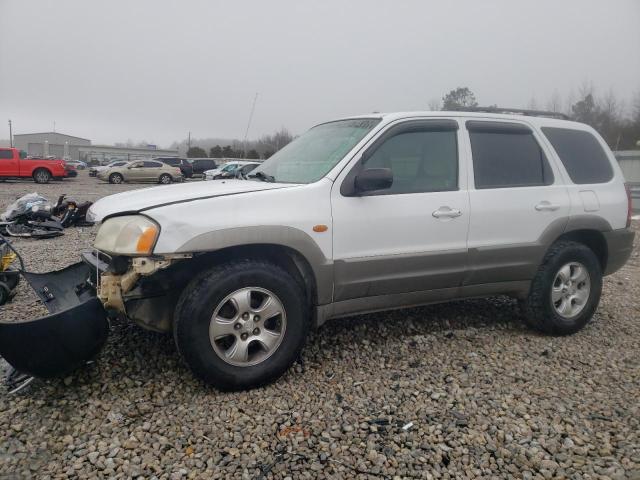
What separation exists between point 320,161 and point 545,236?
1.92m

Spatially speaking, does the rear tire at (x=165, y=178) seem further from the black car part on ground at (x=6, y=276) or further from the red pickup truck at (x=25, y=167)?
the black car part on ground at (x=6, y=276)

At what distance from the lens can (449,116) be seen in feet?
11.1

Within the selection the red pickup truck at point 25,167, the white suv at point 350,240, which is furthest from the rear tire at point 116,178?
the white suv at point 350,240

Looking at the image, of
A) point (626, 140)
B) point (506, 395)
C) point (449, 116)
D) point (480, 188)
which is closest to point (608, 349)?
point (506, 395)

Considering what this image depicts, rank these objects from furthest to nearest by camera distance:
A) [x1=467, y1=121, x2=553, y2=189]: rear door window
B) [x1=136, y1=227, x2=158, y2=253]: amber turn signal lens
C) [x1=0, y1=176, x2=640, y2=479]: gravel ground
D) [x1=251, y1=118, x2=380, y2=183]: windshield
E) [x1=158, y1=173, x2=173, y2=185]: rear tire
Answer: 1. [x1=158, y1=173, x2=173, y2=185]: rear tire
2. [x1=467, y1=121, x2=553, y2=189]: rear door window
3. [x1=251, y1=118, x2=380, y2=183]: windshield
4. [x1=136, y1=227, x2=158, y2=253]: amber turn signal lens
5. [x1=0, y1=176, x2=640, y2=479]: gravel ground

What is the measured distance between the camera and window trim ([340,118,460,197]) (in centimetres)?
285

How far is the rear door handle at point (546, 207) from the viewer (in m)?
3.49

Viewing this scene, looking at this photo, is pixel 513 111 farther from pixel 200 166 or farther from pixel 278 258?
pixel 200 166

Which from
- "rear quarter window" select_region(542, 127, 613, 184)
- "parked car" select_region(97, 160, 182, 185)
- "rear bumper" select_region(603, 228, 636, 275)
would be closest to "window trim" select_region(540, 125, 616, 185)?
"rear quarter window" select_region(542, 127, 613, 184)

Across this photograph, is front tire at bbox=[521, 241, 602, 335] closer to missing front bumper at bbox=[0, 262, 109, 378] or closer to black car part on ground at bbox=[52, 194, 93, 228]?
missing front bumper at bbox=[0, 262, 109, 378]

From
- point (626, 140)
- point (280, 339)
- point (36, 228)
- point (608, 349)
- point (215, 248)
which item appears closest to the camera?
point (215, 248)

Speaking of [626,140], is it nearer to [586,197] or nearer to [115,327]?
[586,197]

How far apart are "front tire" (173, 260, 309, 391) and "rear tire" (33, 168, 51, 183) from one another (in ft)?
77.0

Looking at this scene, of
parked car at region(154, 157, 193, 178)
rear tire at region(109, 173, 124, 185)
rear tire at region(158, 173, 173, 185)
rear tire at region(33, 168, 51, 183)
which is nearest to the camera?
rear tire at region(33, 168, 51, 183)
